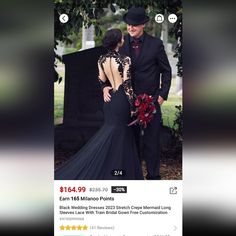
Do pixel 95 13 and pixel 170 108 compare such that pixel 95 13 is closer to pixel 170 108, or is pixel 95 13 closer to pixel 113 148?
pixel 170 108

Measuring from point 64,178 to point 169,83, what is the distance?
3.49 feet

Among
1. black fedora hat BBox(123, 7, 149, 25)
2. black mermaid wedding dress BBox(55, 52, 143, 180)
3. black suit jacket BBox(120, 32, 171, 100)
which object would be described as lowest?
black mermaid wedding dress BBox(55, 52, 143, 180)

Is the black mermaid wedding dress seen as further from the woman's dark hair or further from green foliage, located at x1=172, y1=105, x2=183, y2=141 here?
green foliage, located at x1=172, y1=105, x2=183, y2=141

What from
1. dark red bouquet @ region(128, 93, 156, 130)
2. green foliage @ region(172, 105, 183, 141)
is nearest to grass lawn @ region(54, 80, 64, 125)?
dark red bouquet @ region(128, 93, 156, 130)

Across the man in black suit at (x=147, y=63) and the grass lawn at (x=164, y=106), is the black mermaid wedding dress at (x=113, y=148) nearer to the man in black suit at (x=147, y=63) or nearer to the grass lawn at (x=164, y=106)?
the man in black suit at (x=147, y=63)

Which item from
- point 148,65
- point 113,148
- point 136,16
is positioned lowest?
point 113,148

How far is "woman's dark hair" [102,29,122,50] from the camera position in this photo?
12.3 ft

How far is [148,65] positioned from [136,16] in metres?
0.37

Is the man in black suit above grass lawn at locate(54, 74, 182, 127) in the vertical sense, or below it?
above

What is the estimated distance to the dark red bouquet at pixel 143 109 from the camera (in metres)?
3.76

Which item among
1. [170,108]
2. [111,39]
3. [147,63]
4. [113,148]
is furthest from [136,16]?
[113,148]

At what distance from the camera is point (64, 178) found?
382 centimetres

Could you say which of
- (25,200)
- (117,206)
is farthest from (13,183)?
(117,206)

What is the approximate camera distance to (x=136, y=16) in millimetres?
3730
